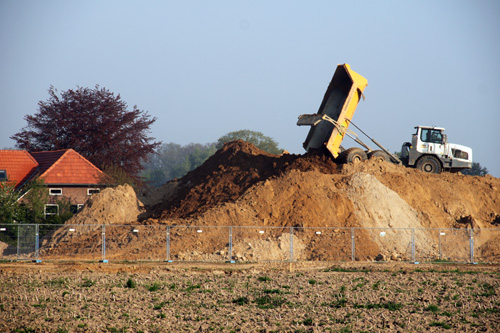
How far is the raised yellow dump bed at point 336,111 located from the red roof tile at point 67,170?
50.1 feet

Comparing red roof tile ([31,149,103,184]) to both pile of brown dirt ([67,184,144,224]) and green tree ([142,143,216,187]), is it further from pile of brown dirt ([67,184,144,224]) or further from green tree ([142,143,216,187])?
green tree ([142,143,216,187])

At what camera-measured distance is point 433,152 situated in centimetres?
3388

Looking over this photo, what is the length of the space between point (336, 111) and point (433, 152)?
730 cm

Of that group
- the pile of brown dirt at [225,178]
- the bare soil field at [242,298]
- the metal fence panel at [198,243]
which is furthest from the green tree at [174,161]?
the bare soil field at [242,298]

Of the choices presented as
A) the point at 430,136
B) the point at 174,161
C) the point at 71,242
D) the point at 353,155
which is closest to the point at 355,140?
the point at 353,155

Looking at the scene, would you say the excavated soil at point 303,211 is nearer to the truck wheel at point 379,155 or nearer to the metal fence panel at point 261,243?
the metal fence panel at point 261,243

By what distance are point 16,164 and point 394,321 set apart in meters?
32.7

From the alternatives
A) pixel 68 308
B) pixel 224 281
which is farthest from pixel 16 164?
pixel 68 308

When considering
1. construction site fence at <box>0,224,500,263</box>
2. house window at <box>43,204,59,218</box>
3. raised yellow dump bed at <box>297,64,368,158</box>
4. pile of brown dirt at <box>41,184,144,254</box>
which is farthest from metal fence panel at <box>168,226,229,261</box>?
house window at <box>43,204,59,218</box>

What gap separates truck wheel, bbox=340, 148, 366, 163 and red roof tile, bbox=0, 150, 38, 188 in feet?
69.1

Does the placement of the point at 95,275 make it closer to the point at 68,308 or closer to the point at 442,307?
the point at 68,308

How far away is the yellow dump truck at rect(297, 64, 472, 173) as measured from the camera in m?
29.0

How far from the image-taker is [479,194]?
1310 inches

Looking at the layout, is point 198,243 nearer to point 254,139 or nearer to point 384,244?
point 384,244
